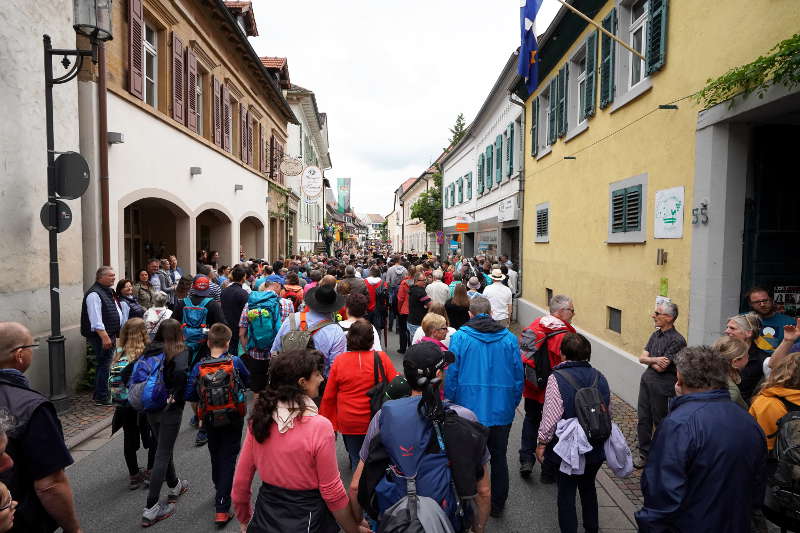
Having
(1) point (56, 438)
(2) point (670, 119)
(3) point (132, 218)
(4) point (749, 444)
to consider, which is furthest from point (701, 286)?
(3) point (132, 218)

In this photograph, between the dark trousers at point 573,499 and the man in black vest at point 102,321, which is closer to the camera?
the dark trousers at point 573,499

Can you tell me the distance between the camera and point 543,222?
12.6 m

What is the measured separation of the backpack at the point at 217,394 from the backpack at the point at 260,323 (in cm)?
221

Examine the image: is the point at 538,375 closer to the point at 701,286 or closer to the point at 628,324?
the point at 701,286

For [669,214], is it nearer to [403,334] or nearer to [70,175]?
[403,334]

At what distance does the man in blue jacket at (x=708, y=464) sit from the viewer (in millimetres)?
2441

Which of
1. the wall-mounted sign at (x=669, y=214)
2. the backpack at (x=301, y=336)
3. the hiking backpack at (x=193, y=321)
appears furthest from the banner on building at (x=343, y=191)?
the backpack at (x=301, y=336)

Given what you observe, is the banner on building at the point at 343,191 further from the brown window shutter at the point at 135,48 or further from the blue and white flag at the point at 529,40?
the blue and white flag at the point at 529,40

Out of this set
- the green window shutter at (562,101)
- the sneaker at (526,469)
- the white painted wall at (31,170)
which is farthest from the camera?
the green window shutter at (562,101)

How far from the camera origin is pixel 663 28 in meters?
6.38

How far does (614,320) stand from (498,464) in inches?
190

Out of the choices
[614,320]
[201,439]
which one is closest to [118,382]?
[201,439]

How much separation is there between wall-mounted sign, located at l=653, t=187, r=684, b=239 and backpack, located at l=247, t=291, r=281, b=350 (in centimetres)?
506

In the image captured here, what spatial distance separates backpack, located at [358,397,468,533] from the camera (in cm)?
218
